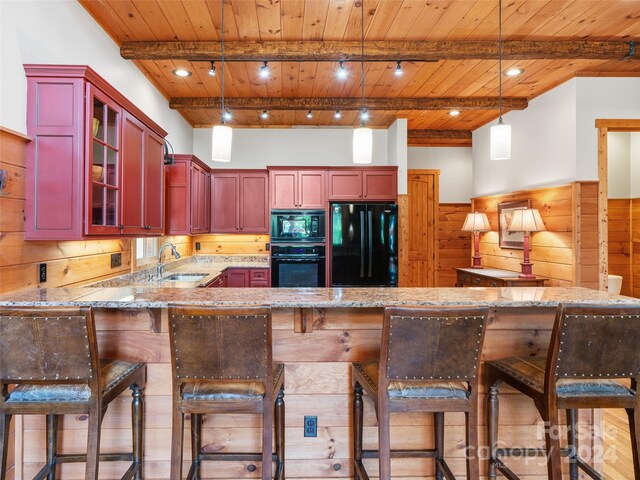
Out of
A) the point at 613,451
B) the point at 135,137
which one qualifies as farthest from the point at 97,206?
the point at 613,451

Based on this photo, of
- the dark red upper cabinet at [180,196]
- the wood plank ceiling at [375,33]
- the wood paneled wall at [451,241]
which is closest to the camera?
the wood plank ceiling at [375,33]

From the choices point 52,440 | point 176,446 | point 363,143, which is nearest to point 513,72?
point 363,143

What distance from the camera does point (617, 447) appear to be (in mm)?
2293

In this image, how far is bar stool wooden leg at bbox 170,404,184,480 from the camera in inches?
52.1

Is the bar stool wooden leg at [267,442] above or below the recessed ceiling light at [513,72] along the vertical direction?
below

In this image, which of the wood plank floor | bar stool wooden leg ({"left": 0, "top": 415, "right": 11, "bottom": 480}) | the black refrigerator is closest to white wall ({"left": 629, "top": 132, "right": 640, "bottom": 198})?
the black refrigerator

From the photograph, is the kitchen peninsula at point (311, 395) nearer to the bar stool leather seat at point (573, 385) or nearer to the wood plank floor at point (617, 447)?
the bar stool leather seat at point (573, 385)

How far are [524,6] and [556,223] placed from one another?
2177 mm

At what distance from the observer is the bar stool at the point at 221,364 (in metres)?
1.29

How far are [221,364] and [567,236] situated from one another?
3.72m

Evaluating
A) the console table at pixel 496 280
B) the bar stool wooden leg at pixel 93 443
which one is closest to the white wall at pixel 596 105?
the console table at pixel 496 280

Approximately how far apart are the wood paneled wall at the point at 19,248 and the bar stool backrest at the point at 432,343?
6.45ft

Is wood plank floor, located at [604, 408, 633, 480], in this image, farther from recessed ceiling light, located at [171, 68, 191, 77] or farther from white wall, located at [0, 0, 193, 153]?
recessed ceiling light, located at [171, 68, 191, 77]

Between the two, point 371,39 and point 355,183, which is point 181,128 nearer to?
point 355,183
